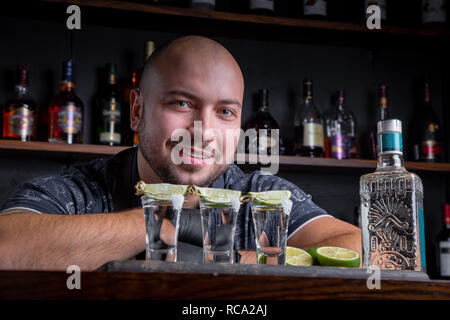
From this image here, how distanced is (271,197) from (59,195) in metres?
0.72

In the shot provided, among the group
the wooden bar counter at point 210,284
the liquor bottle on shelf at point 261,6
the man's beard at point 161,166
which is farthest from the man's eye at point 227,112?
the wooden bar counter at point 210,284

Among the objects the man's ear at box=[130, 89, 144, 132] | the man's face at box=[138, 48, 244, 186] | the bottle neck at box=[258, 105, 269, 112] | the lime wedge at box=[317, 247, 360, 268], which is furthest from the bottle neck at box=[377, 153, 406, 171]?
the bottle neck at box=[258, 105, 269, 112]

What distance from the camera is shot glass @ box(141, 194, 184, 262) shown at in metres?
0.65

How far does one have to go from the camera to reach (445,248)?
194 cm

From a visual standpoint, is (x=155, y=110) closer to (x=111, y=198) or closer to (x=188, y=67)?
(x=188, y=67)

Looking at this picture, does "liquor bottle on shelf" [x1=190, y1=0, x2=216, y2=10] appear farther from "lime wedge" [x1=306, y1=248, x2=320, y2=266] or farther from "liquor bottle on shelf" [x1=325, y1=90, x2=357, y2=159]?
"lime wedge" [x1=306, y1=248, x2=320, y2=266]

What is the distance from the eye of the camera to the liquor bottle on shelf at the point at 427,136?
78.4 inches

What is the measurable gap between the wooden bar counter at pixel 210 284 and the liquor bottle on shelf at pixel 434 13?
1.72 meters

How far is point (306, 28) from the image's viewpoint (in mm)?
1912

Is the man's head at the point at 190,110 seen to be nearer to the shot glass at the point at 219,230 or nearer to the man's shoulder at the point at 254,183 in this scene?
the man's shoulder at the point at 254,183

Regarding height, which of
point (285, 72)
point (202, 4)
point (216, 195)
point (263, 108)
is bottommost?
point (216, 195)

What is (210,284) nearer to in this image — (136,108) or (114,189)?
(114,189)

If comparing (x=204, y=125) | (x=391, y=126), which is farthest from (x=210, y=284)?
(x=204, y=125)
